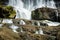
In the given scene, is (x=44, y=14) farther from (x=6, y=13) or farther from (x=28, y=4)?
(x=6, y=13)

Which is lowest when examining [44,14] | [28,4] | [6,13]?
[44,14]

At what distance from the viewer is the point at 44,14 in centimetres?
3052

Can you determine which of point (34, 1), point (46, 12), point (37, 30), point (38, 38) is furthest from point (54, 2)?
point (38, 38)

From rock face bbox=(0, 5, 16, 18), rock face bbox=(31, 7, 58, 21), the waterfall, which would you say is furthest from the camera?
the waterfall

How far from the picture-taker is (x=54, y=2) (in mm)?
36344

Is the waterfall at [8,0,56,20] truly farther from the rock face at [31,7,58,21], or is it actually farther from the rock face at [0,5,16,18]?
the rock face at [0,5,16,18]

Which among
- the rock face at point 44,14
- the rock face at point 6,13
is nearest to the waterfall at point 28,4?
the rock face at point 44,14

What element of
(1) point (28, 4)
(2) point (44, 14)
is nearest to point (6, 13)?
(2) point (44, 14)

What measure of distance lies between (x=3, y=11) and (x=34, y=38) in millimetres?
16436

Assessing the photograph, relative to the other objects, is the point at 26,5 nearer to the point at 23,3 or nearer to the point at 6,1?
the point at 23,3

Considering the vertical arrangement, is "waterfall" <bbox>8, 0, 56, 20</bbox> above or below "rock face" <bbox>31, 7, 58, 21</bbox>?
above

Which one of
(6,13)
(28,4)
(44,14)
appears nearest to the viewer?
(6,13)

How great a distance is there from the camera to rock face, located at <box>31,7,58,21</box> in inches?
1175

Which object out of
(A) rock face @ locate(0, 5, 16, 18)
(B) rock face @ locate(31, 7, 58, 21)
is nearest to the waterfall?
(B) rock face @ locate(31, 7, 58, 21)
